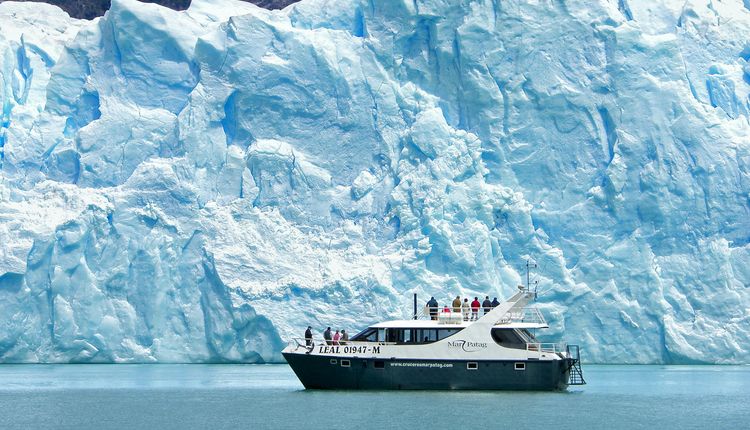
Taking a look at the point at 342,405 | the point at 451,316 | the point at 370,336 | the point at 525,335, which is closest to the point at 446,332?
the point at 451,316

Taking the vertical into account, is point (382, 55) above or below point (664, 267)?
above

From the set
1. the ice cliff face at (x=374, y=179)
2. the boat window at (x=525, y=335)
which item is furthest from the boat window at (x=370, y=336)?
the ice cliff face at (x=374, y=179)

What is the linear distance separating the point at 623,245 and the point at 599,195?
58.8 inches

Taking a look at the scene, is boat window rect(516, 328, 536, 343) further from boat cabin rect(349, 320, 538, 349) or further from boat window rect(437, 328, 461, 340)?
boat window rect(437, 328, 461, 340)

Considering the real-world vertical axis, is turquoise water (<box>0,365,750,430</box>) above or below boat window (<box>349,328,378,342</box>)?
below

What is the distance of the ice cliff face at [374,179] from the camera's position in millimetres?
36531

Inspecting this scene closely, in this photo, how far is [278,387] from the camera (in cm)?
3002

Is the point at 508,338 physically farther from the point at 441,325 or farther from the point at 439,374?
the point at 439,374

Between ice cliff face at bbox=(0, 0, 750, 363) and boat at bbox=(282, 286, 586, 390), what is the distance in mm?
8297

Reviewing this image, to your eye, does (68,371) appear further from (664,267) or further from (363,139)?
(664,267)

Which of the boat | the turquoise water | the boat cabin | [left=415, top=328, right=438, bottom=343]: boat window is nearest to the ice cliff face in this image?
the turquoise water

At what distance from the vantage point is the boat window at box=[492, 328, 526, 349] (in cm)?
2742

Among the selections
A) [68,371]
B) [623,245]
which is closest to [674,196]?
[623,245]

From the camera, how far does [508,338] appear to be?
90.2 ft
